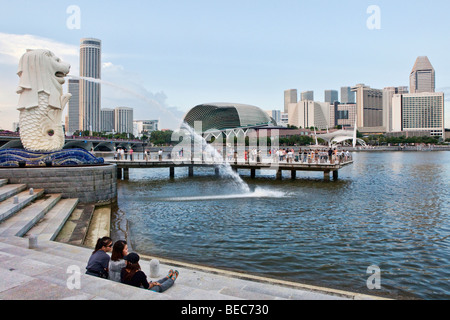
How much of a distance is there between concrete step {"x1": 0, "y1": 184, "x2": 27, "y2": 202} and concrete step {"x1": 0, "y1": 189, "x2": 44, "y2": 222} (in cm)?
21

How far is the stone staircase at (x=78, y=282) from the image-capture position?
527 centimetres

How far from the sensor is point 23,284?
560 cm

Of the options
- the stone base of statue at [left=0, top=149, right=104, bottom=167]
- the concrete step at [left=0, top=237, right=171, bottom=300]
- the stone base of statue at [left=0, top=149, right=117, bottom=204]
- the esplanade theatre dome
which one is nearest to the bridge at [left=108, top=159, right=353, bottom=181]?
the stone base of statue at [left=0, top=149, right=104, bottom=167]

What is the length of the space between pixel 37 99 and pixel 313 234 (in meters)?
16.8

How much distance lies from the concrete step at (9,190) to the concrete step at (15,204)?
210 millimetres

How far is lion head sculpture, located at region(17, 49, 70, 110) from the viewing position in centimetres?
1956

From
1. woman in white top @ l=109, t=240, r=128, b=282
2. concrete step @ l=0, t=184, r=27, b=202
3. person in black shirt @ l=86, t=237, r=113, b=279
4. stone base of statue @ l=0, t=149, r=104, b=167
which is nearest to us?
woman in white top @ l=109, t=240, r=128, b=282

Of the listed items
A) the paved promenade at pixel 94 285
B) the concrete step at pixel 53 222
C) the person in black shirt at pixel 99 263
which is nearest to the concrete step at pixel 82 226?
the concrete step at pixel 53 222

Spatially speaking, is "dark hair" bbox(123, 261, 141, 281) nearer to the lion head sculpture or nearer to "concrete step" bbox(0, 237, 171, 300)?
"concrete step" bbox(0, 237, 171, 300)

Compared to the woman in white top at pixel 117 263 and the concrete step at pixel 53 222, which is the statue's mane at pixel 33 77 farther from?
the woman in white top at pixel 117 263
